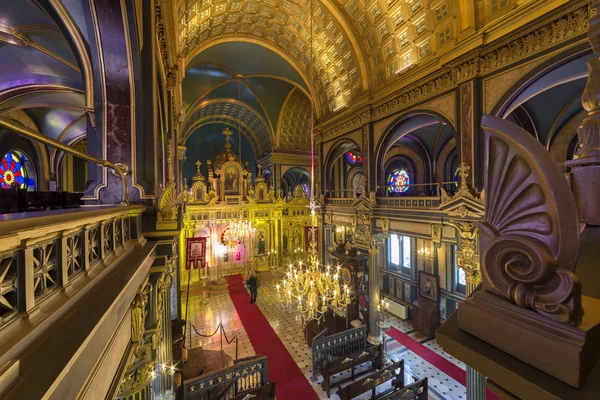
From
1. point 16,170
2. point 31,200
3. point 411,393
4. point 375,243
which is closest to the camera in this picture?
point 31,200

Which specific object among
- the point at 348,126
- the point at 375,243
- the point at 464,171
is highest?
the point at 348,126

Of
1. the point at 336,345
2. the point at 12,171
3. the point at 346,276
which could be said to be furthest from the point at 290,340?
the point at 12,171

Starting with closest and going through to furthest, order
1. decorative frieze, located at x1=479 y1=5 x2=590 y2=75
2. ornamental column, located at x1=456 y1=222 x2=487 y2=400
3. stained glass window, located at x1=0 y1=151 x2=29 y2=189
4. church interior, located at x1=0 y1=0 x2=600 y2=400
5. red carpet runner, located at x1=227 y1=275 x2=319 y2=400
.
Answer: church interior, located at x1=0 y1=0 x2=600 y2=400
decorative frieze, located at x1=479 y1=5 x2=590 y2=75
ornamental column, located at x1=456 y1=222 x2=487 y2=400
red carpet runner, located at x1=227 y1=275 x2=319 y2=400
stained glass window, located at x1=0 y1=151 x2=29 y2=189

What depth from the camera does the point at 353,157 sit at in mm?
19188

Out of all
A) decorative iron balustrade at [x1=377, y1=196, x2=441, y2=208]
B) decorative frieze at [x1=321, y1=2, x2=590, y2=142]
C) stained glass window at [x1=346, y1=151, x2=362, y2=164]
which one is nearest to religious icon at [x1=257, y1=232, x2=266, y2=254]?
stained glass window at [x1=346, y1=151, x2=362, y2=164]

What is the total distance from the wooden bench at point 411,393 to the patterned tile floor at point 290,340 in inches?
38.2

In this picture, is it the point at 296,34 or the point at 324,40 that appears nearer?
the point at 324,40

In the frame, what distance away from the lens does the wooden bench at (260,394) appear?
5605mm

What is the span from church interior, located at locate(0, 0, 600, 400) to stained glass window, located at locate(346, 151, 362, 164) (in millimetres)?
2649

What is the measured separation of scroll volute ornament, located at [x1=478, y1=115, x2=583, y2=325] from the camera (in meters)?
0.89

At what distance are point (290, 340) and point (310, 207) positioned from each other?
5.12 m

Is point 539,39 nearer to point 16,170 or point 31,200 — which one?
point 31,200

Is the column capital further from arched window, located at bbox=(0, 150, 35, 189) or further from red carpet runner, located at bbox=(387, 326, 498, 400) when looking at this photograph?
arched window, located at bbox=(0, 150, 35, 189)

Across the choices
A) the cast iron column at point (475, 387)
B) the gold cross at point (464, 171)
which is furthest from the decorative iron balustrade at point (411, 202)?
the cast iron column at point (475, 387)
